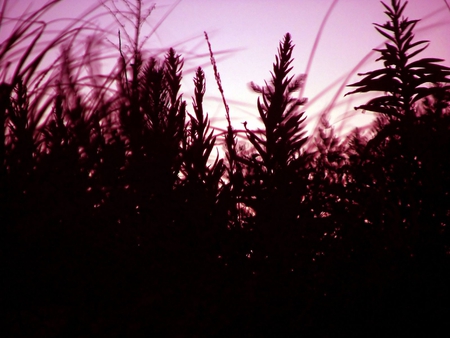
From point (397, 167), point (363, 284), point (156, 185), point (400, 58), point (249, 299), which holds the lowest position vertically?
point (249, 299)

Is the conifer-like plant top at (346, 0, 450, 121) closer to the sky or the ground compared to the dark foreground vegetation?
closer to the sky

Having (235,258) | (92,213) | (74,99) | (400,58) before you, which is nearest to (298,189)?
(235,258)

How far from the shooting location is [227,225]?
6.84 feet

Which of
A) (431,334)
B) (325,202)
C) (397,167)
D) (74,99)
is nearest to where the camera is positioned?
(431,334)

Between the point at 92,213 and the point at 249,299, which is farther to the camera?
the point at 92,213

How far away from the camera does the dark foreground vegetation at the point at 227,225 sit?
1.73 meters

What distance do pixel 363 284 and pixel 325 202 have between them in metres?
0.43

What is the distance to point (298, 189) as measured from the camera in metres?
2.03

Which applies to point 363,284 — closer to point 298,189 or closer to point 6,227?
point 298,189

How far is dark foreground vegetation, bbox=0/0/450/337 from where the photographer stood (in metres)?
1.73

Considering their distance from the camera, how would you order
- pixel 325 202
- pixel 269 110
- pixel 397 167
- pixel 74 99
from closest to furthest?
pixel 397 167 < pixel 325 202 < pixel 269 110 < pixel 74 99

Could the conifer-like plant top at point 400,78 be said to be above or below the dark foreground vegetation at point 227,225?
above

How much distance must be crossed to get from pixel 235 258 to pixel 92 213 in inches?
27.0

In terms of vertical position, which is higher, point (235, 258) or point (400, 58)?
point (400, 58)
